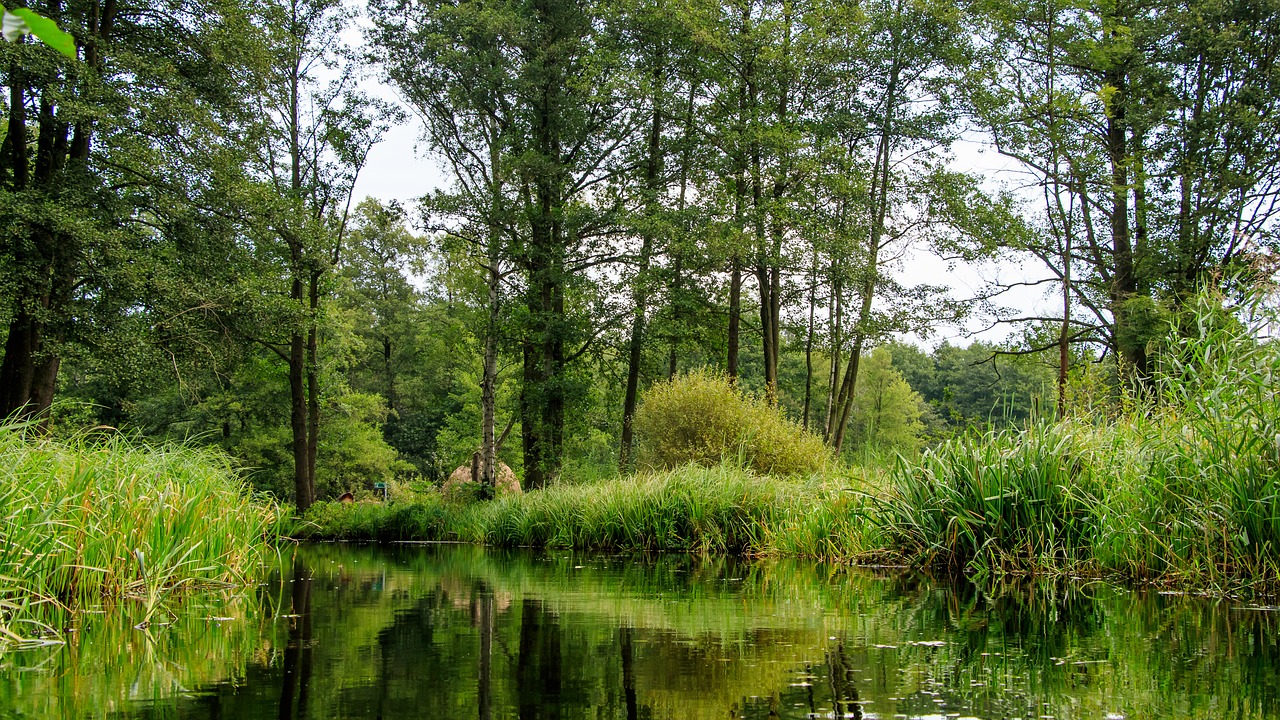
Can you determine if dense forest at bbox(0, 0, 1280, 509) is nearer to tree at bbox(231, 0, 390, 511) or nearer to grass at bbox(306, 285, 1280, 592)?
tree at bbox(231, 0, 390, 511)

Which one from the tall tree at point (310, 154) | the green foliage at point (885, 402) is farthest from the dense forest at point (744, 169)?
the green foliage at point (885, 402)

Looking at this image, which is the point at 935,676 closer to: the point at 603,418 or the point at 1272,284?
the point at 1272,284

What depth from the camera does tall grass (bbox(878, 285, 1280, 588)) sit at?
18.2ft

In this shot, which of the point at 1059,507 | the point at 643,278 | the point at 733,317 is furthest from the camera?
the point at 733,317

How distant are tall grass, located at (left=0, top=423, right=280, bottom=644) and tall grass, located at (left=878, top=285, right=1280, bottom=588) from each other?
553 cm

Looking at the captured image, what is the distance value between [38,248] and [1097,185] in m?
22.6

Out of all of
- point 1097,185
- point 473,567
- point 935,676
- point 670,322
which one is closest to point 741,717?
point 935,676

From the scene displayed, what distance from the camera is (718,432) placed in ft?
55.6

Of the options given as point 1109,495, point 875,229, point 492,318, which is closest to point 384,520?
point 492,318

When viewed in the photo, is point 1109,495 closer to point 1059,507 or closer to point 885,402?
point 1059,507

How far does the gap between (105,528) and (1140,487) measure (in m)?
6.47

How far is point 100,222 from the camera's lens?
1473 centimetres

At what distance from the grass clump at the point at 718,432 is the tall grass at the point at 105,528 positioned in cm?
1046

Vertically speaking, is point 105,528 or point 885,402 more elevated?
point 885,402
